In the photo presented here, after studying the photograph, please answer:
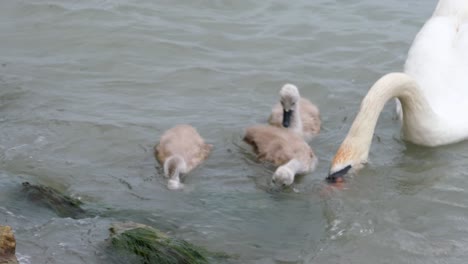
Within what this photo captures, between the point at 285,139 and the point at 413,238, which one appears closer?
the point at 413,238

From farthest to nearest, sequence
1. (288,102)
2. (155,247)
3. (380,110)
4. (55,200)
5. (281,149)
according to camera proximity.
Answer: (288,102), (281,149), (380,110), (55,200), (155,247)

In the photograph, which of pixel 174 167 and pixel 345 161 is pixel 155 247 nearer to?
pixel 174 167

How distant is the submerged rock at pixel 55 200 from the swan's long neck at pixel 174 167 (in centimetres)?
98

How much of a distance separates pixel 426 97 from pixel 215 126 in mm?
2031

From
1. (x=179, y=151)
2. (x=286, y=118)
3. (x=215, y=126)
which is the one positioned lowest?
(x=215, y=126)

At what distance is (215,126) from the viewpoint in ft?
28.7

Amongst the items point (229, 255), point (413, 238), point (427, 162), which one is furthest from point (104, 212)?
point (427, 162)

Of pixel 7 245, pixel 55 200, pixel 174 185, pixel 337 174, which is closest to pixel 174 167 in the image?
pixel 174 185

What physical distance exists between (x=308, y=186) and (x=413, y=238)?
1.23 meters

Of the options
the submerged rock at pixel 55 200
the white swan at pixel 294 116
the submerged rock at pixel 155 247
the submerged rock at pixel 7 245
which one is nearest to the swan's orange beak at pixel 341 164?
the white swan at pixel 294 116

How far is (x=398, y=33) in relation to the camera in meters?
11.9

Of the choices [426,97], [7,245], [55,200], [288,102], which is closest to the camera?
[7,245]

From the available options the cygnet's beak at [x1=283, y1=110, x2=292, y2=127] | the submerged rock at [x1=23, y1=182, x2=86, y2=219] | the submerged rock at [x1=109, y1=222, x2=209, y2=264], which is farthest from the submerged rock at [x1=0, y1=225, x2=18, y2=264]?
the cygnet's beak at [x1=283, y1=110, x2=292, y2=127]

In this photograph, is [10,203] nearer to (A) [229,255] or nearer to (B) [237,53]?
(A) [229,255]
